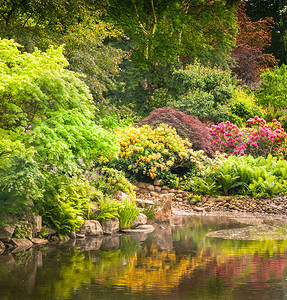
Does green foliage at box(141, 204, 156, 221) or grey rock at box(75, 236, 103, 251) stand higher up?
green foliage at box(141, 204, 156, 221)

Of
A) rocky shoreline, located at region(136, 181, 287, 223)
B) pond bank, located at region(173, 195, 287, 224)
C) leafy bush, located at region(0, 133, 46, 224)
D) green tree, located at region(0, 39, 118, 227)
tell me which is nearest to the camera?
leafy bush, located at region(0, 133, 46, 224)

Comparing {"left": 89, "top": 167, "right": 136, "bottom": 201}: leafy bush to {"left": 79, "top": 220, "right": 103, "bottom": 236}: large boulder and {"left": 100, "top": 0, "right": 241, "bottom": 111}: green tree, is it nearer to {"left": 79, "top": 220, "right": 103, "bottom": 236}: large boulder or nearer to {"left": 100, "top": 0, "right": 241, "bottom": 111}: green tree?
{"left": 79, "top": 220, "right": 103, "bottom": 236}: large boulder

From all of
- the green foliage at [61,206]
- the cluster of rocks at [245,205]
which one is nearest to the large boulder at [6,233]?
the green foliage at [61,206]

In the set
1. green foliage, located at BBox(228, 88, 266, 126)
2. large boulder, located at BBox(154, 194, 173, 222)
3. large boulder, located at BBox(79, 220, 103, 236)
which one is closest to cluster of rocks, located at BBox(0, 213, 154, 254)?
large boulder, located at BBox(79, 220, 103, 236)

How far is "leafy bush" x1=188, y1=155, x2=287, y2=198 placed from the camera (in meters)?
13.8

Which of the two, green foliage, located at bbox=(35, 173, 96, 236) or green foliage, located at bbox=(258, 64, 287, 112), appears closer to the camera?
green foliage, located at bbox=(35, 173, 96, 236)

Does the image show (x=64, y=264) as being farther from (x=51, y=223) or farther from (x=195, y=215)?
(x=195, y=215)

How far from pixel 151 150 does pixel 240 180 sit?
300cm

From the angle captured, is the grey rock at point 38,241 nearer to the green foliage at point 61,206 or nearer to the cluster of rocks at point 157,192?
the green foliage at point 61,206

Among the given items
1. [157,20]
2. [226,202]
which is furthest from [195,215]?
[157,20]

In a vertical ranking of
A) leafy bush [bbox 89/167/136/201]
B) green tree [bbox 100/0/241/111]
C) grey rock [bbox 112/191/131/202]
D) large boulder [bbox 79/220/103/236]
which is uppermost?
green tree [bbox 100/0/241/111]

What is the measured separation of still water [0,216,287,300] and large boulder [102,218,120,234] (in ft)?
1.47

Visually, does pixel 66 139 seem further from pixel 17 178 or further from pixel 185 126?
pixel 185 126

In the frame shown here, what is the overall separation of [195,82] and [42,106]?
13554 mm
